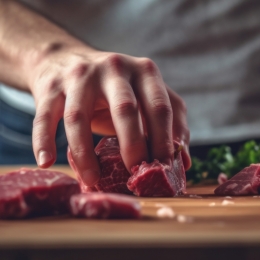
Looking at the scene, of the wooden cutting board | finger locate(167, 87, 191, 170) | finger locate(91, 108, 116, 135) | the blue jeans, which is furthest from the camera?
the blue jeans

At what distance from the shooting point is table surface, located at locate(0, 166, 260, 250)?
1229 mm

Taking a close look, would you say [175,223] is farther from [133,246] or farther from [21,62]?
[21,62]

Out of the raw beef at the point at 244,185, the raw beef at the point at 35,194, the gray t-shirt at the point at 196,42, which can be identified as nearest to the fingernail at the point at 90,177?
the raw beef at the point at 35,194

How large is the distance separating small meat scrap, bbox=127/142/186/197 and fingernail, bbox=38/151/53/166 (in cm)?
35

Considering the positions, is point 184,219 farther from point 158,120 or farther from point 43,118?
point 43,118

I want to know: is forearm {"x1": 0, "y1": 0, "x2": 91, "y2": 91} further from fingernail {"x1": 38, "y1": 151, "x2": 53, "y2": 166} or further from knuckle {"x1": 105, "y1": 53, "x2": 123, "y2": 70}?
fingernail {"x1": 38, "y1": 151, "x2": 53, "y2": 166}

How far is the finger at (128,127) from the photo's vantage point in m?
2.04

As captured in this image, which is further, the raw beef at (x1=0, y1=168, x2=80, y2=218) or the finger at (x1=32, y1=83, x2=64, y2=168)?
the finger at (x1=32, y1=83, x2=64, y2=168)

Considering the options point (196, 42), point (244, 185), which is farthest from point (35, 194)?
point (196, 42)

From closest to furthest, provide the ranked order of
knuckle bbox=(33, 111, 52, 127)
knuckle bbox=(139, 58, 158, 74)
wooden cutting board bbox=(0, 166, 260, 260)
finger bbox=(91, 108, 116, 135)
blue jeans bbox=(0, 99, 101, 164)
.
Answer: wooden cutting board bbox=(0, 166, 260, 260)
knuckle bbox=(33, 111, 52, 127)
knuckle bbox=(139, 58, 158, 74)
finger bbox=(91, 108, 116, 135)
blue jeans bbox=(0, 99, 101, 164)

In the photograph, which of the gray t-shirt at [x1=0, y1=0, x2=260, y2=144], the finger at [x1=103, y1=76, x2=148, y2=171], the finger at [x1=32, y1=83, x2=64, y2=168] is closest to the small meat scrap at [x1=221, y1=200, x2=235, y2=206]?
the finger at [x1=103, y1=76, x2=148, y2=171]

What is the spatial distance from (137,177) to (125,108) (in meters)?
0.29

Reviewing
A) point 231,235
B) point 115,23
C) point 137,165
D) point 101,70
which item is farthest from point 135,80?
point 115,23

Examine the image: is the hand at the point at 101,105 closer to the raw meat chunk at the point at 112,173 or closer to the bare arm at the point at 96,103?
the bare arm at the point at 96,103
